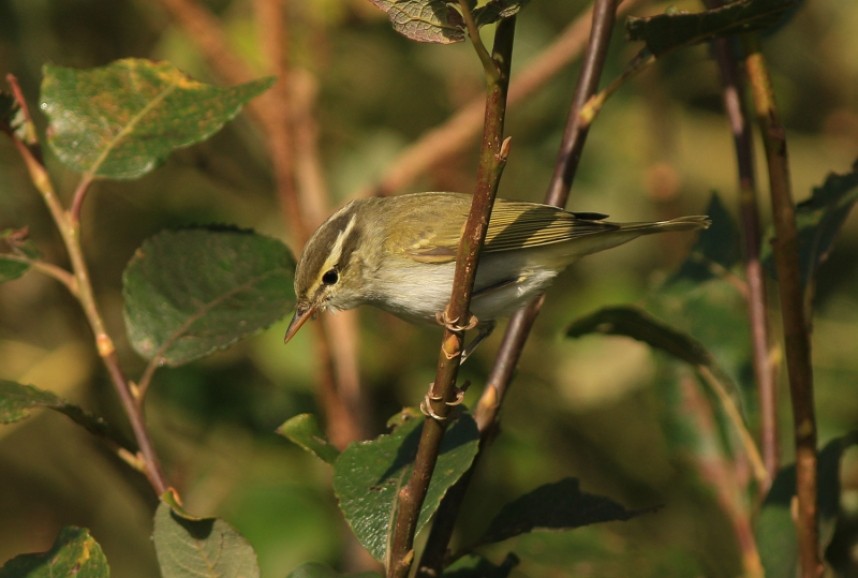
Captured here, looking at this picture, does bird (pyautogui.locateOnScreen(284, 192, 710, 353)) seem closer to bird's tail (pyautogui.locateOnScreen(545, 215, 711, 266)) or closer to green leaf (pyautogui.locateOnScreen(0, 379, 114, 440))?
bird's tail (pyautogui.locateOnScreen(545, 215, 711, 266))

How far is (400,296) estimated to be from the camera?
3.07 m

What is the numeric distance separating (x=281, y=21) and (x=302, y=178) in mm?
819

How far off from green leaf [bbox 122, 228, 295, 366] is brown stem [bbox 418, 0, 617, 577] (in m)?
0.48

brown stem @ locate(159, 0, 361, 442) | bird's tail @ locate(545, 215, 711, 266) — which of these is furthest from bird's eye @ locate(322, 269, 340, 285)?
bird's tail @ locate(545, 215, 711, 266)

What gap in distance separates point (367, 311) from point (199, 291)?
8.34 ft

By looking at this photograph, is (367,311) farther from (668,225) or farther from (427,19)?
(427,19)

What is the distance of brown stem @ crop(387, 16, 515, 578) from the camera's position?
1.38m

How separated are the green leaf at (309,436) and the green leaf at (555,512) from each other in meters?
0.36

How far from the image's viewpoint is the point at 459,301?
1547 millimetres

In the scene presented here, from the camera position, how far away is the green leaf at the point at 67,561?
1791mm

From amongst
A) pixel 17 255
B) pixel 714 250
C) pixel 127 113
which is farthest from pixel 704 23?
pixel 17 255

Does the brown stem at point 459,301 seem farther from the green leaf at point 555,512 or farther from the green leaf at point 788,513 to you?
the green leaf at point 788,513

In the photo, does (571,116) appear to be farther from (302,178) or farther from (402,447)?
(302,178)

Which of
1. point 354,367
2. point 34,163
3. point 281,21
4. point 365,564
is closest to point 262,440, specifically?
point 354,367
